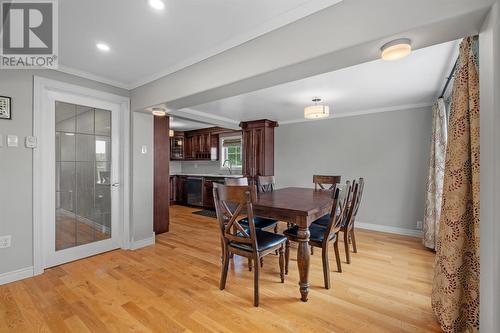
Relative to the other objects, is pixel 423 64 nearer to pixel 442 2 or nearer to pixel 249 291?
pixel 442 2

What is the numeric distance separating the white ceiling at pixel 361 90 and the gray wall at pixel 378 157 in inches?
10.9

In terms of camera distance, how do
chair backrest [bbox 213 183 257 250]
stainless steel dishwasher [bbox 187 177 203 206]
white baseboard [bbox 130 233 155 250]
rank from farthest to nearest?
stainless steel dishwasher [bbox 187 177 203 206] → white baseboard [bbox 130 233 155 250] → chair backrest [bbox 213 183 257 250]

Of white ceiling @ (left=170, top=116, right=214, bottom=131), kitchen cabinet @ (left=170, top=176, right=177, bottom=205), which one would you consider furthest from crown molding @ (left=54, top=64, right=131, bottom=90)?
kitchen cabinet @ (left=170, top=176, right=177, bottom=205)

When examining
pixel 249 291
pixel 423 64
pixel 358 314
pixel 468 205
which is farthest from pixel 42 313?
pixel 423 64

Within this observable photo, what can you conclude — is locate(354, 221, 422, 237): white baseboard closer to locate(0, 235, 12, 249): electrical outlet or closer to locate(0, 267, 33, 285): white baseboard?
locate(0, 267, 33, 285): white baseboard

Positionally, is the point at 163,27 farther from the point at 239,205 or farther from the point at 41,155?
the point at 41,155

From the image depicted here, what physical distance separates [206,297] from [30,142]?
237 cm

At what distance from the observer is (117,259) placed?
2.78 meters

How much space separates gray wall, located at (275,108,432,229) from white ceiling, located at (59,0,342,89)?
3.24 metres

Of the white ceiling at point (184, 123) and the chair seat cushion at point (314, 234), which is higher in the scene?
the white ceiling at point (184, 123)

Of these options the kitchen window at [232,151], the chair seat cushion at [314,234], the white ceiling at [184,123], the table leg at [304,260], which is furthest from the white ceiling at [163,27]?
the kitchen window at [232,151]

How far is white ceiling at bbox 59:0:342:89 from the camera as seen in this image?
1.57 metres

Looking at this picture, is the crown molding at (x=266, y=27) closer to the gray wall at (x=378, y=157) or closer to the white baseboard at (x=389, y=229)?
the gray wall at (x=378, y=157)

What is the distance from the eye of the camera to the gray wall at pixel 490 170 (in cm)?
106
